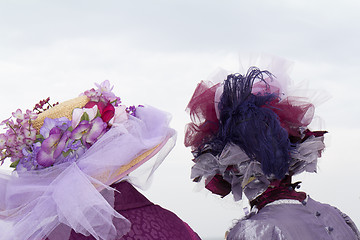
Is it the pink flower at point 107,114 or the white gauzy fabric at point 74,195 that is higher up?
the pink flower at point 107,114

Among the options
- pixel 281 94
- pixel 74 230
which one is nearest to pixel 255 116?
pixel 281 94

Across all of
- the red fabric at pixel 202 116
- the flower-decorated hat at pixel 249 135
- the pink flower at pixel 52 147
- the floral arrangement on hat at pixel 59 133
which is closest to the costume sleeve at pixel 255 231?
the flower-decorated hat at pixel 249 135

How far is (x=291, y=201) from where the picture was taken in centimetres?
309

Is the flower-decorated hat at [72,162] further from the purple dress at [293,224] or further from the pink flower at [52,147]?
the purple dress at [293,224]

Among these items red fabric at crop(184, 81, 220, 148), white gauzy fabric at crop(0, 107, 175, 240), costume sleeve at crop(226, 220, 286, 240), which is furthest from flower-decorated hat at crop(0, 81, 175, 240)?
costume sleeve at crop(226, 220, 286, 240)

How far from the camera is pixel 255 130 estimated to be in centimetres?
304

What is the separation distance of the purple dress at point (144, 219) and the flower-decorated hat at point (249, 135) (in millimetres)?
549

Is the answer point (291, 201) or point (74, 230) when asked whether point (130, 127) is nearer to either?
point (74, 230)

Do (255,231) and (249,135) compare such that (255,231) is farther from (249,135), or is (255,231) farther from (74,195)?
(74,195)

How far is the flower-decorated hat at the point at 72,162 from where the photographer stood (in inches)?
100

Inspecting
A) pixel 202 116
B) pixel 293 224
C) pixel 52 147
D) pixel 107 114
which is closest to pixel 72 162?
pixel 52 147

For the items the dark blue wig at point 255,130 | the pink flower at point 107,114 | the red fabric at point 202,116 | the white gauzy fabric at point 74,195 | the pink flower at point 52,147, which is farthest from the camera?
the red fabric at point 202,116

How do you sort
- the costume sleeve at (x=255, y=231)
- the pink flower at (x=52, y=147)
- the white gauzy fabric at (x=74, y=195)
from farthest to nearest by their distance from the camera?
the costume sleeve at (x=255, y=231)
the pink flower at (x=52, y=147)
the white gauzy fabric at (x=74, y=195)

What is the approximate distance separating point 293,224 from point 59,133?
1.53 meters
